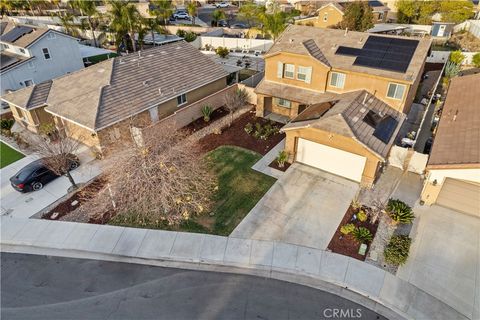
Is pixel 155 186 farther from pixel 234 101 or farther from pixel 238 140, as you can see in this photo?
pixel 234 101

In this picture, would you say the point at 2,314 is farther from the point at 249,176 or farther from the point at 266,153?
Answer: the point at 266,153

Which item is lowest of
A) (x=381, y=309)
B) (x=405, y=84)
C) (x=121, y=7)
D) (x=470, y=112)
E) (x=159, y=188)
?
(x=381, y=309)

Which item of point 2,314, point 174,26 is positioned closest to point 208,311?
point 2,314

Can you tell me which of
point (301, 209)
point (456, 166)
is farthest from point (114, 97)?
point (456, 166)

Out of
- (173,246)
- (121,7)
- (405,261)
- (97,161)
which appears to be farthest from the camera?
(121,7)

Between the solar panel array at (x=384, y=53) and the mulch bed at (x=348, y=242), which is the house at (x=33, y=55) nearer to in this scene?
the solar panel array at (x=384, y=53)

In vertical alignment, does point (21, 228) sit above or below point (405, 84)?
below

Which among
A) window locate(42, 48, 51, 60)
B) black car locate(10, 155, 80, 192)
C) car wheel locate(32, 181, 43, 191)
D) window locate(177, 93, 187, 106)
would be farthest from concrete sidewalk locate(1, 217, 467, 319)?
window locate(42, 48, 51, 60)
